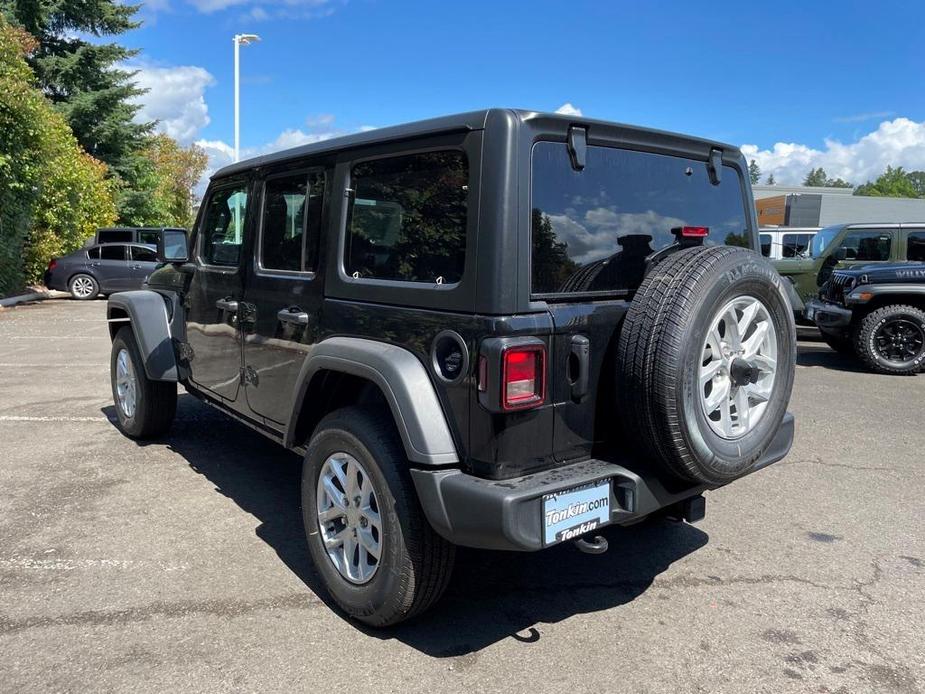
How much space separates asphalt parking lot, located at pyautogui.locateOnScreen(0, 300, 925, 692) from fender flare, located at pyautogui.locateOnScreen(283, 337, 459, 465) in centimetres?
86

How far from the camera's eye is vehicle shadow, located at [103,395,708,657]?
117 inches

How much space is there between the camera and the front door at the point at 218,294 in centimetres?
412

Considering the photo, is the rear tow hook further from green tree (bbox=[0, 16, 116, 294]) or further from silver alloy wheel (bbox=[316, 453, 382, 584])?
green tree (bbox=[0, 16, 116, 294])

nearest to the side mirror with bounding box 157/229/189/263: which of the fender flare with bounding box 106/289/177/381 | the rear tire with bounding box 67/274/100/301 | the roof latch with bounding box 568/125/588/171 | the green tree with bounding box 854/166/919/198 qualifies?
the fender flare with bounding box 106/289/177/381

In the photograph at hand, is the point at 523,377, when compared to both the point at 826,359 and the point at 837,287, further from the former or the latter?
the point at 826,359

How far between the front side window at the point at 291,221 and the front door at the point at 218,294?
287 millimetres

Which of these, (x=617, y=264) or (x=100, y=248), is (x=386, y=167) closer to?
(x=617, y=264)

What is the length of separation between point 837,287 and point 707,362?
730cm

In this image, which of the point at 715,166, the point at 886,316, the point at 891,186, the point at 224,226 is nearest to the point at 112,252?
the point at 224,226

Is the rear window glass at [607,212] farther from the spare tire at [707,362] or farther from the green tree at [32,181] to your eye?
the green tree at [32,181]

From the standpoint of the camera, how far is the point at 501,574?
3488 millimetres

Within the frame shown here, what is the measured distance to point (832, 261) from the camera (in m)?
11.0

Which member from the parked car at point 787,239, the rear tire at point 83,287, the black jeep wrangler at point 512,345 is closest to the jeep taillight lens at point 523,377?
the black jeep wrangler at point 512,345

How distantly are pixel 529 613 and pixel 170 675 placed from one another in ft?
4.71
